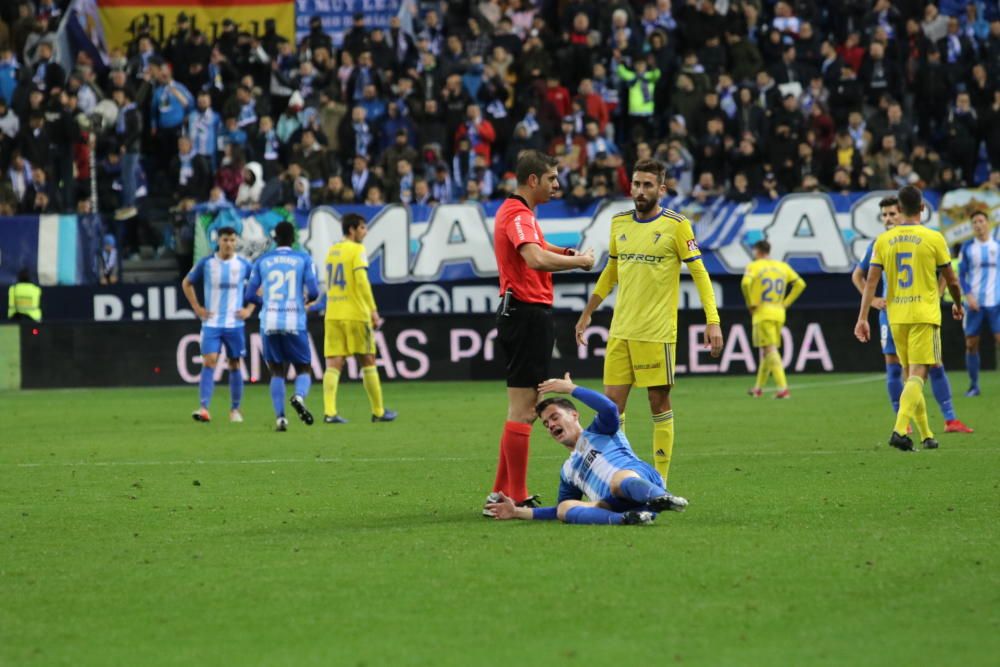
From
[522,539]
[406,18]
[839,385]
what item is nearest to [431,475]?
[522,539]

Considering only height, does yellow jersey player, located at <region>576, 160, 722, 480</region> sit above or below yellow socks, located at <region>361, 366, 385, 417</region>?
above

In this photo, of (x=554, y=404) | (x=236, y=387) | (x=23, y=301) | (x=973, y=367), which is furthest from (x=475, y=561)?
(x=23, y=301)

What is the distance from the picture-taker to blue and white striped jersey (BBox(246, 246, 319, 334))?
1745 centimetres

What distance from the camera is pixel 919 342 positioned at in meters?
13.3

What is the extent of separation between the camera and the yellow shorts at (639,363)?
1016 cm

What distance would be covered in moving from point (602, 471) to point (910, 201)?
5311mm

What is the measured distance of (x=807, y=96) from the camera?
2905cm

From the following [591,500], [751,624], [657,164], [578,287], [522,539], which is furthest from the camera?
[578,287]

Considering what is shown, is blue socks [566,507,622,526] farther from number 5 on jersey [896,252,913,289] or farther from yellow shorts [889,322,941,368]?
number 5 on jersey [896,252,913,289]

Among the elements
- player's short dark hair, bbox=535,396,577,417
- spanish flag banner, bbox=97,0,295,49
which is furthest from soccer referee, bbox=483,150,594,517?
spanish flag banner, bbox=97,0,295,49

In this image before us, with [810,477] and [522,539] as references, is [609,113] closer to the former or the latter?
[810,477]

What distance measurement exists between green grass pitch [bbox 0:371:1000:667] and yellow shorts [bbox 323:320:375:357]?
146 inches

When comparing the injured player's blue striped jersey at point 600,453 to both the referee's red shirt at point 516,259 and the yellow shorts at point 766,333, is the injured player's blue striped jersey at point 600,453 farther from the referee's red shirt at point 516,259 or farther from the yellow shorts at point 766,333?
the yellow shorts at point 766,333

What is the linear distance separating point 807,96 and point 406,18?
28.3 feet
